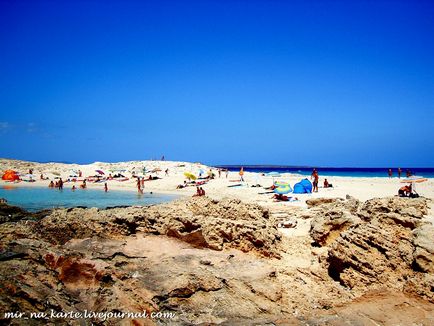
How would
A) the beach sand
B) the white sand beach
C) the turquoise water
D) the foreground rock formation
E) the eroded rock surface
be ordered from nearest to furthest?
the foreground rock formation < the beach sand < the eroded rock surface < the turquoise water < the white sand beach

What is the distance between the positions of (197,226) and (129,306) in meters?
2.22

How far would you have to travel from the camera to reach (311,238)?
766cm

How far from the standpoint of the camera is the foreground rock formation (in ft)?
11.7

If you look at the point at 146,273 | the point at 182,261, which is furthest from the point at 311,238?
the point at 146,273

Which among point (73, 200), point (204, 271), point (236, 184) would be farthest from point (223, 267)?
point (236, 184)

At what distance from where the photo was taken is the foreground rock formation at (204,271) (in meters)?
3.57

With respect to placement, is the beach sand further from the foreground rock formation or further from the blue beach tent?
the blue beach tent

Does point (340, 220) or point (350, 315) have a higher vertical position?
point (340, 220)

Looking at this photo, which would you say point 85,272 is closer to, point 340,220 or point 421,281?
point 421,281

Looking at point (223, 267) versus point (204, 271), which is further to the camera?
point (223, 267)

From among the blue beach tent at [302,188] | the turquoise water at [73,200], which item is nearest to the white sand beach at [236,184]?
the blue beach tent at [302,188]

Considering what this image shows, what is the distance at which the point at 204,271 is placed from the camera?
4.32 m

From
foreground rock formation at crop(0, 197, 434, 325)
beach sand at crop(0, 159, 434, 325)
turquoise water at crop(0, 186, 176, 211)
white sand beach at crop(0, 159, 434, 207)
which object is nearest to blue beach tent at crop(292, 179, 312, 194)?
white sand beach at crop(0, 159, 434, 207)

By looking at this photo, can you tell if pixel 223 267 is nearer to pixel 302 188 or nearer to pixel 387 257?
pixel 387 257
